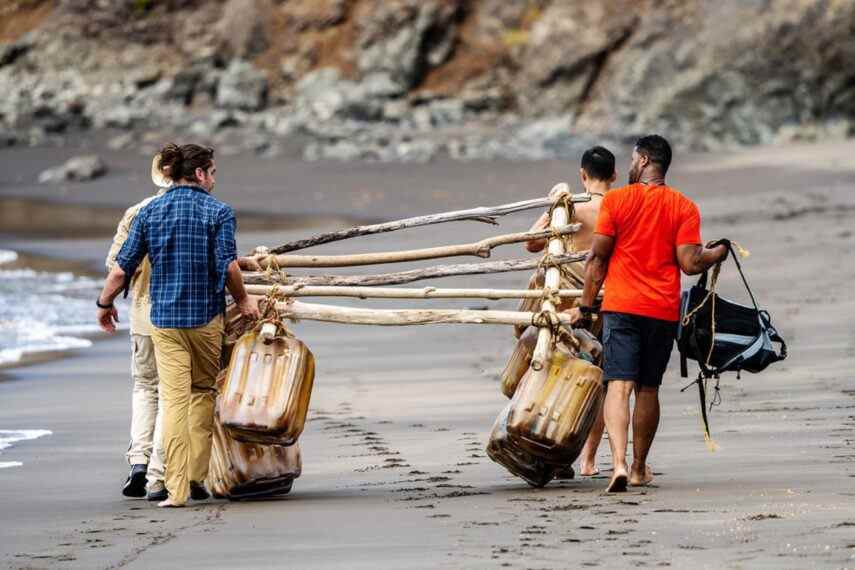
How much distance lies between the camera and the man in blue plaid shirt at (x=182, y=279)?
651 centimetres

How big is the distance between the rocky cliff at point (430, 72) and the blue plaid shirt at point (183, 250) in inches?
925

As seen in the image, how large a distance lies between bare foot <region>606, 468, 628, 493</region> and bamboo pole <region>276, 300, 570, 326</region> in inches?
33.6

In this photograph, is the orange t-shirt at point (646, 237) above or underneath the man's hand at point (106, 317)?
above

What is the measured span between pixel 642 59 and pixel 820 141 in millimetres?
5802

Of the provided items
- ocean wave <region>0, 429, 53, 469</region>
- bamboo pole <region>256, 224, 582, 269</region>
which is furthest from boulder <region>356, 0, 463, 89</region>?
bamboo pole <region>256, 224, 582, 269</region>

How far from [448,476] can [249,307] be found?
3.89 ft

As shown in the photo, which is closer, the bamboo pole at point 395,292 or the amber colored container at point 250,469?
the amber colored container at point 250,469

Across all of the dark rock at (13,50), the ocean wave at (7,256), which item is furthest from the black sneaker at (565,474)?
the dark rock at (13,50)

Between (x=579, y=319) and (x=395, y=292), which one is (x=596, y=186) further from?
(x=395, y=292)

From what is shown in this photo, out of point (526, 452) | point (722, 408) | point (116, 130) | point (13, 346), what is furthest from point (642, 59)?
point (526, 452)

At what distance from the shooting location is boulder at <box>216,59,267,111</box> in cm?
Answer: 3803

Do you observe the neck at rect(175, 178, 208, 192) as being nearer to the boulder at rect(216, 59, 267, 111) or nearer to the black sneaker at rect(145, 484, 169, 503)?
the black sneaker at rect(145, 484, 169, 503)

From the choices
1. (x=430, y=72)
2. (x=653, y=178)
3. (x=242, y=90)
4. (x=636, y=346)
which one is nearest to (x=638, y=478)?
(x=636, y=346)

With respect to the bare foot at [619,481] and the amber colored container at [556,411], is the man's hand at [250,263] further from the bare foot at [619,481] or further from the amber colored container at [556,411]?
the bare foot at [619,481]
